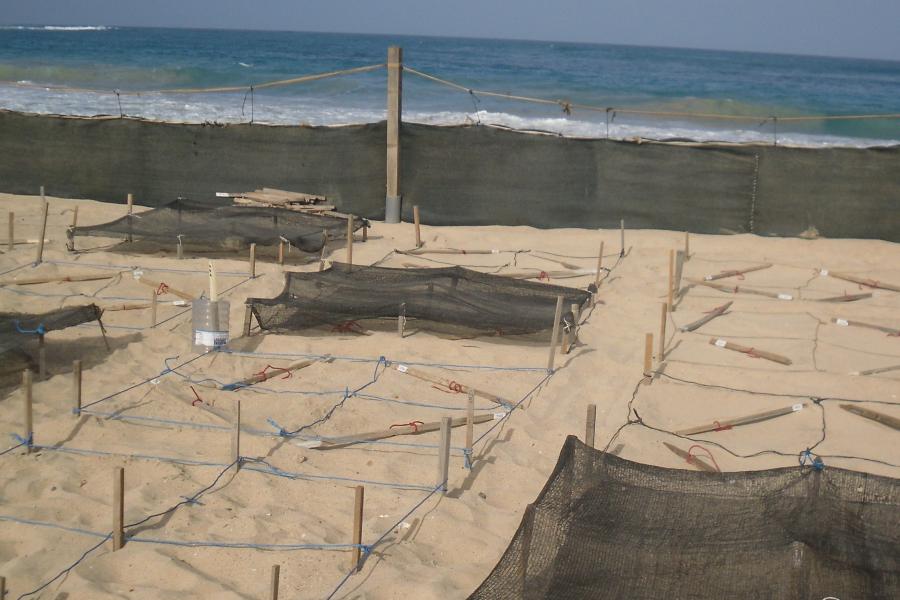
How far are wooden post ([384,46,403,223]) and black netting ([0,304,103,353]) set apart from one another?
5.95 meters

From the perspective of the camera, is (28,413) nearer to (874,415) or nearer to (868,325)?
(874,415)

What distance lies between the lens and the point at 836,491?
4.73 meters

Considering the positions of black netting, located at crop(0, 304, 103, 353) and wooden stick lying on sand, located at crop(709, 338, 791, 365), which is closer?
black netting, located at crop(0, 304, 103, 353)

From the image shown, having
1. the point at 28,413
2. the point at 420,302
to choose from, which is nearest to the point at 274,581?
the point at 28,413

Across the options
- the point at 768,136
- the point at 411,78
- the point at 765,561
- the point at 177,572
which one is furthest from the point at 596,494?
the point at 411,78

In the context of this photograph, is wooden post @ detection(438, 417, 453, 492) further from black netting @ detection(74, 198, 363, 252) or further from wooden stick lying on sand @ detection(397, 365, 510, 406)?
black netting @ detection(74, 198, 363, 252)

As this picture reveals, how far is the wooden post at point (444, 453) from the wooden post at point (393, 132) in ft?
23.7

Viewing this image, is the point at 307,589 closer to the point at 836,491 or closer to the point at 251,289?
the point at 836,491

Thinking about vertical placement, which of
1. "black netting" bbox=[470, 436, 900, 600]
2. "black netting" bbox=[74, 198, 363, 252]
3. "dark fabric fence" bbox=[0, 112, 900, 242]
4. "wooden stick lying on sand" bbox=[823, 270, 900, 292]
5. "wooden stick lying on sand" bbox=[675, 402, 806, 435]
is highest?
"dark fabric fence" bbox=[0, 112, 900, 242]

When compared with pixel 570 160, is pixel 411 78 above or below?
above

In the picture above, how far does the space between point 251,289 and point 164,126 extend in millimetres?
4247

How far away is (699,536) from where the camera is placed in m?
4.45

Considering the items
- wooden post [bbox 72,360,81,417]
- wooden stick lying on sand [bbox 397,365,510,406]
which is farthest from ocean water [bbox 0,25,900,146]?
wooden post [bbox 72,360,81,417]

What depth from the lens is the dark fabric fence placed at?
39.2ft
